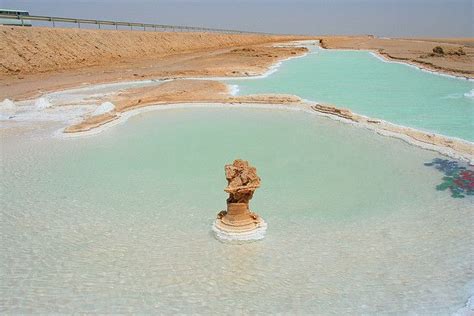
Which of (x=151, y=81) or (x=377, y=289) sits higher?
(x=151, y=81)

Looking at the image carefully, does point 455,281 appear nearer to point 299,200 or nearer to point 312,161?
point 299,200

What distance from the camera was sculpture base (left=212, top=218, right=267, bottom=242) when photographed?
22.9ft

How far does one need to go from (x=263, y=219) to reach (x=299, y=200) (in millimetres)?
1146

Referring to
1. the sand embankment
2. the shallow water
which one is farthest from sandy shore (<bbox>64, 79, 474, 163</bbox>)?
the sand embankment

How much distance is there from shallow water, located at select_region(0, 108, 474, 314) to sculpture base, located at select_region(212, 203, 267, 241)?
0.57ft

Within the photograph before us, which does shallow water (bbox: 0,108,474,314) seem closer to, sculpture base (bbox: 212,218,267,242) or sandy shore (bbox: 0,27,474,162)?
sculpture base (bbox: 212,218,267,242)

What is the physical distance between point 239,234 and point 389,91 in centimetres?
1679

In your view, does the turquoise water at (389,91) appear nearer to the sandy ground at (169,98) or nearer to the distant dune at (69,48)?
the sandy ground at (169,98)

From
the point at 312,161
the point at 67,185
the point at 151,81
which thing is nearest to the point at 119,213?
the point at 67,185

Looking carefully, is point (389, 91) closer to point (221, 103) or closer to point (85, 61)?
point (221, 103)

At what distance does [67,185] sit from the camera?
9.34 meters

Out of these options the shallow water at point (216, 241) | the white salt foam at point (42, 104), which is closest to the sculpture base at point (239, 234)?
the shallow water at point (216, 241)

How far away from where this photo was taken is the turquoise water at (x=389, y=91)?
15.0 metres

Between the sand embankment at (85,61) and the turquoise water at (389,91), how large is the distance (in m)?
4.11
